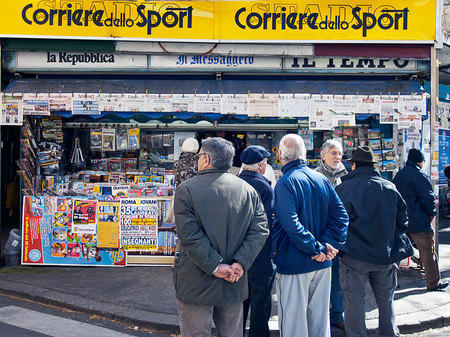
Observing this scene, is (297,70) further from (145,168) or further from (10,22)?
(10,22)

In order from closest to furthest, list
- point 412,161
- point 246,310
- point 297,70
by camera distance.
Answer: point 246,310 → point 412,161 → point 297,70

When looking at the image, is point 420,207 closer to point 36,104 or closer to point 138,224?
point 138,224

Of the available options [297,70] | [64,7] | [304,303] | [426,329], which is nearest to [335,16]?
[297,70]

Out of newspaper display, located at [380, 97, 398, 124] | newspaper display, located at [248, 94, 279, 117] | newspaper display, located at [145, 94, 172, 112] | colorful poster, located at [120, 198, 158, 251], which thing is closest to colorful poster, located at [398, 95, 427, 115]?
newspaper display, located at [380, 97, 398, 124]

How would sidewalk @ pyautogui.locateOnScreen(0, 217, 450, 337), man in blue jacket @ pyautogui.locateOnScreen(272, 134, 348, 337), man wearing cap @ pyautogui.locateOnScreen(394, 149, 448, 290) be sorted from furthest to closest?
Answer: man wearing cap @ pyautogui.locateOnScreen(394, 149, 448, 290), sidewalk @ pyautogui.locateOnScreen(0, 217, 450, 337), man in blue jacket @ pyautogui.locateOnScreen(272, 134, 348, 337)

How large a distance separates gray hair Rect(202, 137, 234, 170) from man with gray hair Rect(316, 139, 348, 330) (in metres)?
2.32

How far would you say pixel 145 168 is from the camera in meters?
9.58

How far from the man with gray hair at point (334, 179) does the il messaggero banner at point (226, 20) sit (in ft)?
8.96

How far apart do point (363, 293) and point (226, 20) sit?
486 centimetres

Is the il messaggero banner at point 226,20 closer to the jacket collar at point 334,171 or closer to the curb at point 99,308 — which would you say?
the jacket collar at point 334,171

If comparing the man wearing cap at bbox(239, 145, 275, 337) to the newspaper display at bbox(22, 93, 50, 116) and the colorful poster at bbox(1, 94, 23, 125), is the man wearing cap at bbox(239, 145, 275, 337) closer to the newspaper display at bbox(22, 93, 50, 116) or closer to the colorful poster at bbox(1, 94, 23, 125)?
the newspaper display at bbox(22, 93, 50, 116)

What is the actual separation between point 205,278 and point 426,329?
3481 mm

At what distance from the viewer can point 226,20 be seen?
7820 millimetres

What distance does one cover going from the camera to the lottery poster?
25.5ft
